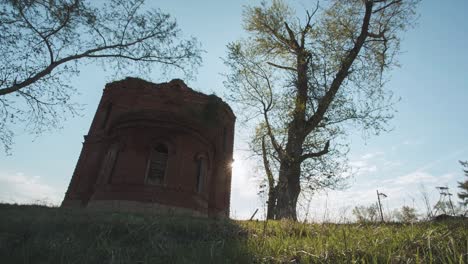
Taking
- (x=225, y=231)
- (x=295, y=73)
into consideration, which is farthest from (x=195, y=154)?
(x=225, y=231)

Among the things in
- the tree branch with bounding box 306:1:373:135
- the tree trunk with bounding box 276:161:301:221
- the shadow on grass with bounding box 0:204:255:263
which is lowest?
the shadow on grass with bounding box 0:204:255:263

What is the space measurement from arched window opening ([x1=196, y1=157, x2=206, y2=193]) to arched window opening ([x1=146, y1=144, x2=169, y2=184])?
2.02 m

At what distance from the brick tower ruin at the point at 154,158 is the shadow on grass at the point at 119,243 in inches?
333

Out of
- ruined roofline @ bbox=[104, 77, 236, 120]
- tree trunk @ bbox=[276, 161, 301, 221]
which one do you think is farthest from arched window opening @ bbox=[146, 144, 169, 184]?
tree trunk @ bbox=[276, 161, 301, 221]

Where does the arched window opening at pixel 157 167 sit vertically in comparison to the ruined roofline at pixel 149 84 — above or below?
below

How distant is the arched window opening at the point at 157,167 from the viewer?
15266 mm

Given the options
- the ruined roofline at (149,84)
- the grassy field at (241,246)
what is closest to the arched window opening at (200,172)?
the ruined roofline at (149,84)

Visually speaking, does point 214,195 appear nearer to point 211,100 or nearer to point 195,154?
point 195,154

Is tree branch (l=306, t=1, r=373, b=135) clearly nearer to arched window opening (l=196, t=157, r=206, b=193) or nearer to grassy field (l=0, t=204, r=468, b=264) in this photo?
arched window opening (l=196, t=157, r=206, b=193)

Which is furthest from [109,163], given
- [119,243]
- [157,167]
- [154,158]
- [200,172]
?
[119,243]

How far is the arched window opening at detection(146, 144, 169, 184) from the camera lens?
15266mm

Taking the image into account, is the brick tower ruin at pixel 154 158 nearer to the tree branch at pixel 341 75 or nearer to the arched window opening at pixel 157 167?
the arched window opening at pixel 157 167

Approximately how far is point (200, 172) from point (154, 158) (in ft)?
9.48

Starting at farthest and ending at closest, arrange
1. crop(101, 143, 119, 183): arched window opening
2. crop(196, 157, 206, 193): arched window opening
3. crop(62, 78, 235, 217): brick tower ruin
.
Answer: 1. crop(196, 157, 206, 193): arched window opening
2. crop(101, 143, 119, 183): arched window opening
3. crop(62, 78, 235, 217): brick tower ruin
